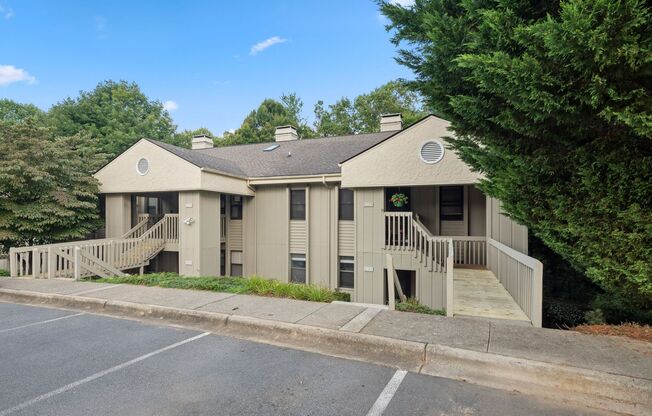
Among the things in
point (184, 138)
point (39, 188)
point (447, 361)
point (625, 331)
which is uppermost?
point (184, 138)

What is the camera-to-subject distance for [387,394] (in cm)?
312

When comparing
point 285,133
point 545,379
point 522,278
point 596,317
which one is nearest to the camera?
point 545,379

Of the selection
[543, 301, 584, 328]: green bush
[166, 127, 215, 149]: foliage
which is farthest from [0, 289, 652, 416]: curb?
[166, 127, 215, 149]: foliage

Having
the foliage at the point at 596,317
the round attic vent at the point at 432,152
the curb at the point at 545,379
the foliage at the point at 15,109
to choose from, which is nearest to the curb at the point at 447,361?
the curb at the point at 545,379

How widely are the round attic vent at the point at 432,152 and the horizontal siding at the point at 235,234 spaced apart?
7.67 meters

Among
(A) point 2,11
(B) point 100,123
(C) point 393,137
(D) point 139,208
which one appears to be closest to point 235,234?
(D) point 139,208

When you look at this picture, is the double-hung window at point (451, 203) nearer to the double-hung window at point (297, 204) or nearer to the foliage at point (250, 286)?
the double-hung window at point (297, 204)

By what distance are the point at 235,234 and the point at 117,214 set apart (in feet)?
14.4

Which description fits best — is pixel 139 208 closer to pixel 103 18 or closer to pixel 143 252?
pixel 143 252

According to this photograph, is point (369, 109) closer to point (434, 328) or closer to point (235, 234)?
point (235, 234)

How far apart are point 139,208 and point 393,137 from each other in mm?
11197

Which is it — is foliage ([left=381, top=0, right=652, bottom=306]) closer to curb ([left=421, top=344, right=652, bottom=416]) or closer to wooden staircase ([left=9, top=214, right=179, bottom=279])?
curb ([left=421, top=344, right=652, bottom=416])

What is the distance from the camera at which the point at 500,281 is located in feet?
24.3

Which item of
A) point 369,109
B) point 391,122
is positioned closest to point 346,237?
point 391,122
